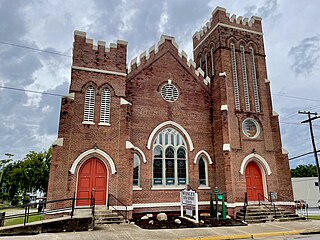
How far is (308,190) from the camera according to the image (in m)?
41.7

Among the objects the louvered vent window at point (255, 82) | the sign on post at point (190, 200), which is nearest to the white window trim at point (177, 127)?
the sign on post at point (190, 200)

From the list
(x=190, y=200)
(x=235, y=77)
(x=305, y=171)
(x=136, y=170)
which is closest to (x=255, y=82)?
(x=235, y=77)

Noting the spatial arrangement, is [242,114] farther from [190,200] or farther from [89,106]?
[89,106]

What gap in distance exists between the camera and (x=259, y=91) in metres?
19.0

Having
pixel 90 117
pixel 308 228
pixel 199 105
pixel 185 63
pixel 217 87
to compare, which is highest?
pixel 185 63

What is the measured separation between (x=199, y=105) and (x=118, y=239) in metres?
11.6

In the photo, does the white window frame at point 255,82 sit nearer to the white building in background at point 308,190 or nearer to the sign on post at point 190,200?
the sign on post at point 190,200

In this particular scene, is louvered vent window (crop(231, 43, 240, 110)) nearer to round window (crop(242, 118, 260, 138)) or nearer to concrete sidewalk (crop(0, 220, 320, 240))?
round window (crop(242, 118, 260, 138))

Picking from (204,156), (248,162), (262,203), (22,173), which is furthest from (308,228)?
(22,173)

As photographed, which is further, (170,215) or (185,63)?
(185,63)

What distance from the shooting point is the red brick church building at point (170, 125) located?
14.4 meters

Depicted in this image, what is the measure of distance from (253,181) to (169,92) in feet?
27.0

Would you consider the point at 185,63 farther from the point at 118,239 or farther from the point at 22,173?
the point at 22,173

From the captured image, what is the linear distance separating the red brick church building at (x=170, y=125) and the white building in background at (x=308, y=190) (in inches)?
1163
